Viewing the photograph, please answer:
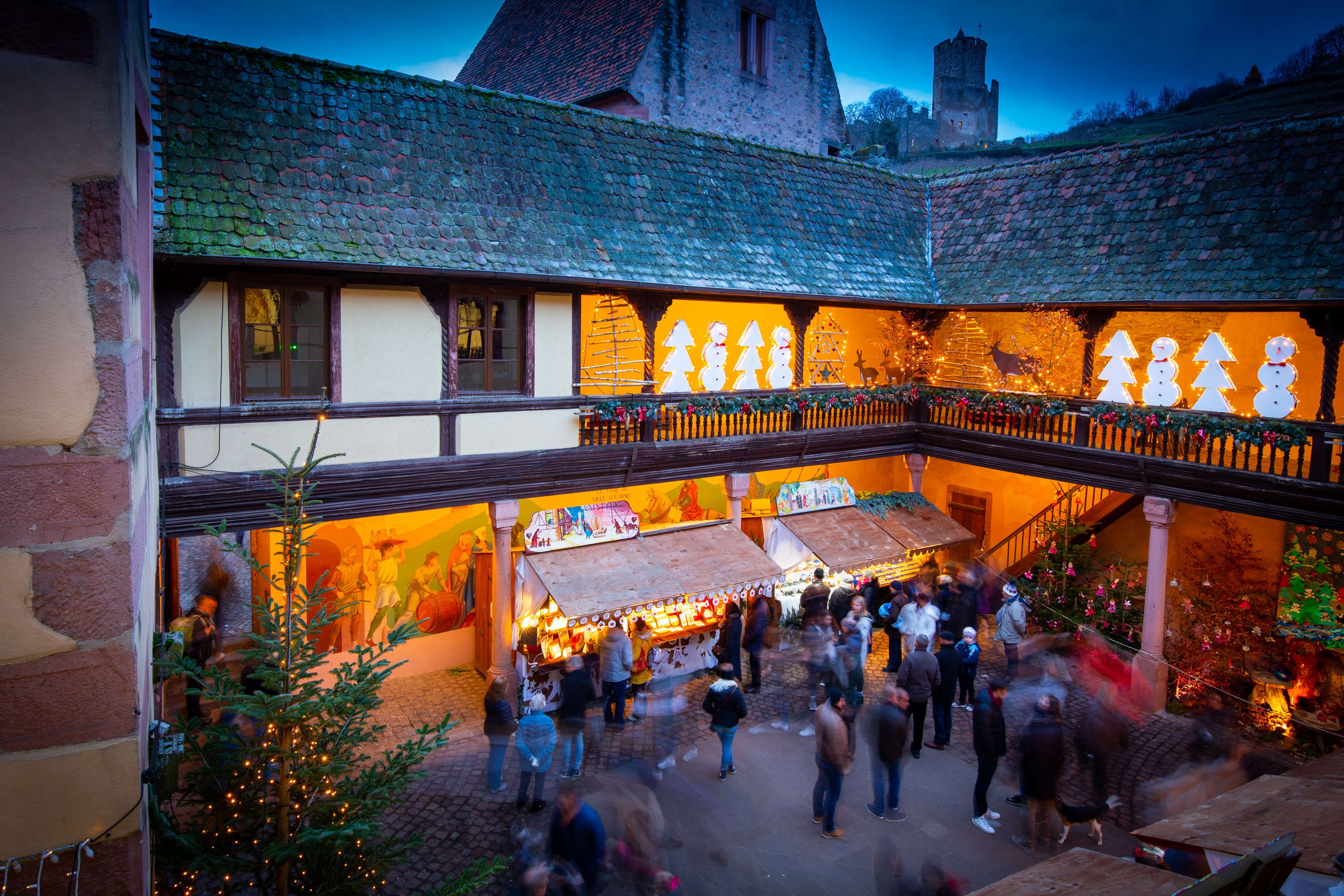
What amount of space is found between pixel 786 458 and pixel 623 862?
8.21 metres

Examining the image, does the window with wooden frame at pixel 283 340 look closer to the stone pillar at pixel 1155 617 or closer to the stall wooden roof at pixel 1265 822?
the stall wooden roof at pixel 1265 822

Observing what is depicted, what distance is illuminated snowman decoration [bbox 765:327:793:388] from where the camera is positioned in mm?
14867

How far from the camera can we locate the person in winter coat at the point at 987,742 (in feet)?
29.4

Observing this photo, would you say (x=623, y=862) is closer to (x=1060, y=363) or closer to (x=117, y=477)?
(x=117, y=477)

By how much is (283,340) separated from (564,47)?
53.7ft

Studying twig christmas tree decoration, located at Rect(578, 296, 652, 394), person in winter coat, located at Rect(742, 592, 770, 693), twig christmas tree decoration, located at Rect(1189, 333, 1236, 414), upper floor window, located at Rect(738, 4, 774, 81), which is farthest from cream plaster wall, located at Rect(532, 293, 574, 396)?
upper floor window, located at Rect(738, 4, 774, 81)

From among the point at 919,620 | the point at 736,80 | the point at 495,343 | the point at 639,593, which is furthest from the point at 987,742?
the point at 736,80

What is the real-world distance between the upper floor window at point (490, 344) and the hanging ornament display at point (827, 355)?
6.74 metres

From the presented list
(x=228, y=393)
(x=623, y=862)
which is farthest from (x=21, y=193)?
(x=228, y=393)

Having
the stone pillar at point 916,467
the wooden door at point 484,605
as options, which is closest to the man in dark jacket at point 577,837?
the wooden door at point 484,605

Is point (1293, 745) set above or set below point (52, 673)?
below

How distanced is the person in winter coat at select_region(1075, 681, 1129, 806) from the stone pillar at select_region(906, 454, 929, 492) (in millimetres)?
7602

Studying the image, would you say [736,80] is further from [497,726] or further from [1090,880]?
[1090,880]

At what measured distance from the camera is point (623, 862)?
25.3 feet
